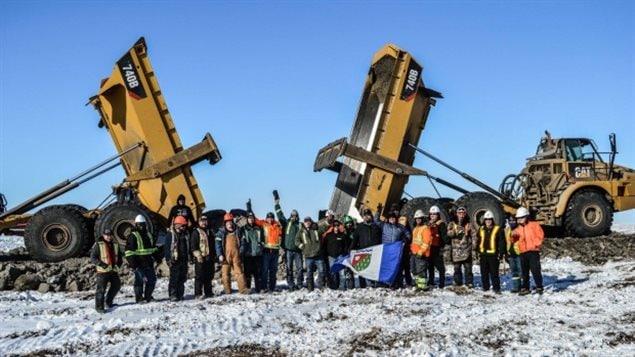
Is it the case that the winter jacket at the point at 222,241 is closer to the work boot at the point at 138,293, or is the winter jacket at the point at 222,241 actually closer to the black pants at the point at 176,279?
the black pants at the point at 176,279

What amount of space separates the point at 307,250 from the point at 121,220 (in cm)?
451

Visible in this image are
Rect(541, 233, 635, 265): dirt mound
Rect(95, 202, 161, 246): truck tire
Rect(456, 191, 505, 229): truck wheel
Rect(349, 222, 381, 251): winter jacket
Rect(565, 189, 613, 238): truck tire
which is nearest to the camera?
Rect(349, 222, 381, 251): winter jacket

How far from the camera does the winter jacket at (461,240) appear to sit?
456 inches

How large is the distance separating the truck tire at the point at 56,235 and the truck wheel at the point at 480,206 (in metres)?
8.54

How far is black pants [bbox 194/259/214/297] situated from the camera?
444 inches

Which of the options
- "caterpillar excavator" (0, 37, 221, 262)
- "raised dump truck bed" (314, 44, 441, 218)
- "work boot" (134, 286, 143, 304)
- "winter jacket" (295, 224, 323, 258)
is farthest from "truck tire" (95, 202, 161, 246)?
"raised dump truck bed" (314, 44, 441, 218)

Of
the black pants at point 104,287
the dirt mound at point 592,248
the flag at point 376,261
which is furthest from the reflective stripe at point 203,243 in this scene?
the dirt mound at point 592,248

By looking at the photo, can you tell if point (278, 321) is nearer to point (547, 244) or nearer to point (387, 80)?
point (387, 80)

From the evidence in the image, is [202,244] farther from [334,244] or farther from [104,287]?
[334,244]

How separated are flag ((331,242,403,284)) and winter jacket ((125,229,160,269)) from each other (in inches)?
129

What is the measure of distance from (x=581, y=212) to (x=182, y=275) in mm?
11441

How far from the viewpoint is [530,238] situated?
35.6 ft

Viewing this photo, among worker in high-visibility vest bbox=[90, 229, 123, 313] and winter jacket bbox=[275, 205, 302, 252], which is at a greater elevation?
winter jacket bbox=[275, 205, 302, 252]

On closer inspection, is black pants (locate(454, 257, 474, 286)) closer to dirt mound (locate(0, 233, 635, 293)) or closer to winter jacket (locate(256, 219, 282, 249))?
winter jacket (locate(256, 219, 282, 249))
